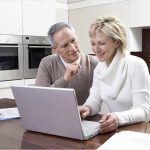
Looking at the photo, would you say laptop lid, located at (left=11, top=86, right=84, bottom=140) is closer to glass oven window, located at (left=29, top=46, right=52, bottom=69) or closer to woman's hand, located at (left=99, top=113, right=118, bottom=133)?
woman's hand, located at (left=99, top=113, right=118, bottom=133)

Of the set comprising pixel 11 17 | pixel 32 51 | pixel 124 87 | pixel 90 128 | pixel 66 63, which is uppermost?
pixel 11 17

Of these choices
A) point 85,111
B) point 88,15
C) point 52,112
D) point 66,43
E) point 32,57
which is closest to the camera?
point 52,112

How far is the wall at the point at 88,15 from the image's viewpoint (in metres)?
2.80

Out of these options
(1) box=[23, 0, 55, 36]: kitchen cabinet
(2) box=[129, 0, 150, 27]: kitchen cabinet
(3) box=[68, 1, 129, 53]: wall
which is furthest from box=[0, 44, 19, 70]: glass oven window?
(2) box=[129, 0, 150, 27]: kitchen cabinet

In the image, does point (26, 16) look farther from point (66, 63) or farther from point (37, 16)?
point (66, 63)

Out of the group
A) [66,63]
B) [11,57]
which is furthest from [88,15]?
[66,63]

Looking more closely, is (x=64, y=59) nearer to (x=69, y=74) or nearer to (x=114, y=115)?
(x=69, y=74)

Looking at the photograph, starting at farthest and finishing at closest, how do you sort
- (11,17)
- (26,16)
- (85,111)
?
(26,16), (11,17), (85,111)

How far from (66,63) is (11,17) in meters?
1.15

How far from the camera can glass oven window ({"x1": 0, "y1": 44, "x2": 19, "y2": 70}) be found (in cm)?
262

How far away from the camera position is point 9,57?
268cm

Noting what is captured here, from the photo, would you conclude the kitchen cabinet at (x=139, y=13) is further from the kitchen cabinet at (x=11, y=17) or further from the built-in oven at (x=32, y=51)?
the kitchen cabinet at (x=11, y=17)

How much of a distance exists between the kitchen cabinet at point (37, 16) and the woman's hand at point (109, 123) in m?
1.91

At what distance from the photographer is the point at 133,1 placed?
269 cm
